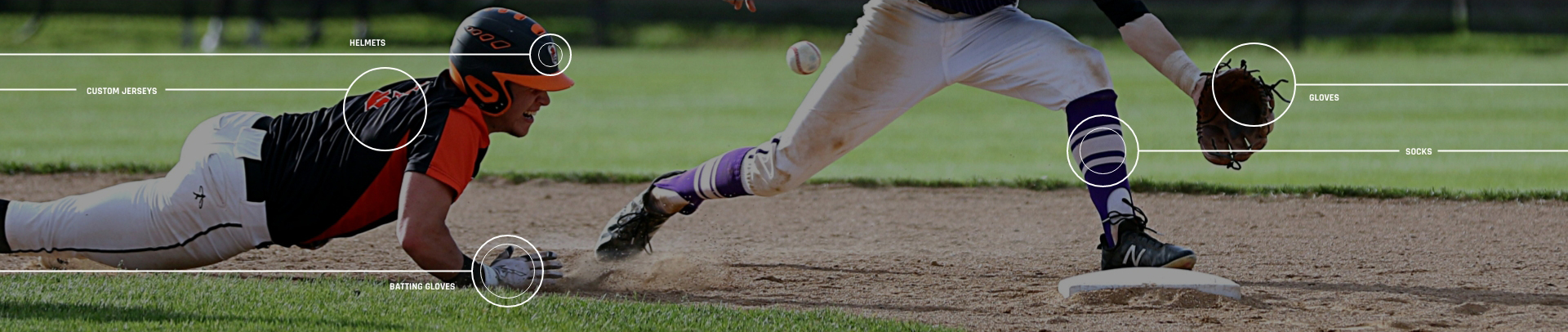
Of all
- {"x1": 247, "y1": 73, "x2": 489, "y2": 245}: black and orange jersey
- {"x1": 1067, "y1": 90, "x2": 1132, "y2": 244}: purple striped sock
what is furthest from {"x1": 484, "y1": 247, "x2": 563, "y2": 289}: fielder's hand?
{"x1": 1067, "y1": 90, "x2": 1132, "y2": 244}: purple striped sock

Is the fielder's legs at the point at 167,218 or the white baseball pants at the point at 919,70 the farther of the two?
the fielder's legs at the point at 167,218

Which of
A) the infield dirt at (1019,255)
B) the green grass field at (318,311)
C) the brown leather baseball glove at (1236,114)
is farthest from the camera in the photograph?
the brown leather baseball glove at (1236,114)

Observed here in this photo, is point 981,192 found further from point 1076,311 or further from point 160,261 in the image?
point 160,261

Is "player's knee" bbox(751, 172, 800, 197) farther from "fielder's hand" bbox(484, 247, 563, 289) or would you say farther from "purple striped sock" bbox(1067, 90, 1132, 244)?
"purple striped sock" bbox(1067, 90, 1132, 244)

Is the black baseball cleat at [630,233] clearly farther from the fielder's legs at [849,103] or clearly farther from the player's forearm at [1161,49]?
the player's forearm at [1161,49]

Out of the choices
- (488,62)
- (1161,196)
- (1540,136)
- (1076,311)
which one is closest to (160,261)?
(488,62)

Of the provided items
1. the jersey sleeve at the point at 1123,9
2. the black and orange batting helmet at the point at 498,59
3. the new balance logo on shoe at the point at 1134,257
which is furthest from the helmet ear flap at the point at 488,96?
the new balance logo on shoe at the point at 1134,257
